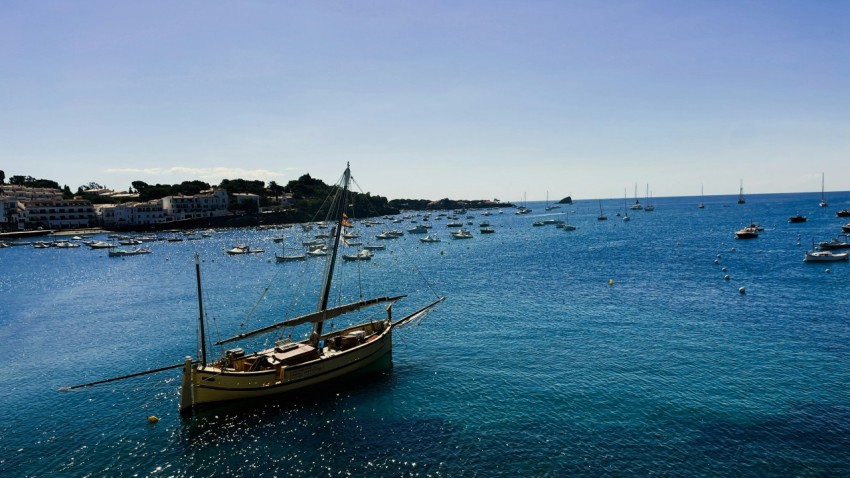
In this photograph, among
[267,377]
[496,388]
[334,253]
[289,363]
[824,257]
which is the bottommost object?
[496,388]

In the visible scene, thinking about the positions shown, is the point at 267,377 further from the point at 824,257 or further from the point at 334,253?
the point at 824,257

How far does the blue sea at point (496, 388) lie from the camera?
2469 centimetres

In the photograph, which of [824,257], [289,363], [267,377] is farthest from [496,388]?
[824,257]

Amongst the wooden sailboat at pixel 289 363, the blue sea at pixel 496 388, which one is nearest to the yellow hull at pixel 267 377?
the wooden sailboat at pixel 289 363

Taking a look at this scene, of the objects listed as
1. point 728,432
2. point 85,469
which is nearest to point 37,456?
point 85,469

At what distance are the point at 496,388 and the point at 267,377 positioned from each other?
1449cm

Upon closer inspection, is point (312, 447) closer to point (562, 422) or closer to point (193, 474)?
point (193, 474)

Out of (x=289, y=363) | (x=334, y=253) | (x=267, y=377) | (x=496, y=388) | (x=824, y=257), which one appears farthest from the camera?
(x=824, y=257)

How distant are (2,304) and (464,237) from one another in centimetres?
10820

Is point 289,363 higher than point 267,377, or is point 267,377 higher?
point 289,363

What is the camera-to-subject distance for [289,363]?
3269cm

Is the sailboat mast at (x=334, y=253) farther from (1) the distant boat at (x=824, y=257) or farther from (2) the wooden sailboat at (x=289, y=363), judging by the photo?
(1) the distant boat at (x=824, y=257)

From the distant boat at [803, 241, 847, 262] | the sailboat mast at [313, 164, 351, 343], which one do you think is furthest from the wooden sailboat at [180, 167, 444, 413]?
the distant boat at [803, 241, 847, 262]

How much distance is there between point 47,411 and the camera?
31250 millimetres
